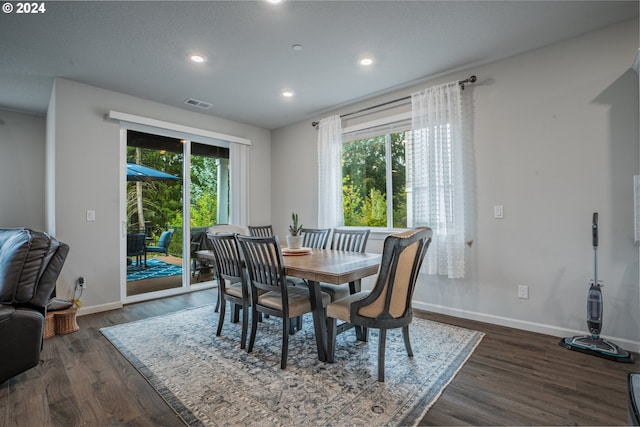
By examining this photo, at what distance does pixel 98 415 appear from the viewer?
1650 millimetres

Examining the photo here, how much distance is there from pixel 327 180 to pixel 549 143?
2492mm

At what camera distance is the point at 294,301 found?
7.36ft

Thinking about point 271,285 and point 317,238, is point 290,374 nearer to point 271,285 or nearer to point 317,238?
point 271,285

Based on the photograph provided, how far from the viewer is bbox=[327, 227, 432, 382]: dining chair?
1869 mm

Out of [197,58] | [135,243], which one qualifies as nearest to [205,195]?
[135,243]

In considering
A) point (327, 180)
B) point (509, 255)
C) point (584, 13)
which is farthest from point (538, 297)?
point (327, 180)

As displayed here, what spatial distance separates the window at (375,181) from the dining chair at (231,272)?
2.02 m

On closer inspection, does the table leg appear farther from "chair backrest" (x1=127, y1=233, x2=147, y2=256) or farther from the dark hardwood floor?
"chair backrest" (x1=127, y1=233, x2=147, y2=256)

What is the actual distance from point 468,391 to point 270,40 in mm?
2961

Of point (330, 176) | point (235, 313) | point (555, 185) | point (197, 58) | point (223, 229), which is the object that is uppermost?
point (197, 58)

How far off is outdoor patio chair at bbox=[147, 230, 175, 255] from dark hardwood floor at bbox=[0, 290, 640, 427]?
173 centimetres

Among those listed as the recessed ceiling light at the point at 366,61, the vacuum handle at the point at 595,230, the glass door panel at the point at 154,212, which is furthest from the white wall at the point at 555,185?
the glass door panel at the point at 154,212

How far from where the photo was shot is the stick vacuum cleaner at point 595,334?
2.24 metres

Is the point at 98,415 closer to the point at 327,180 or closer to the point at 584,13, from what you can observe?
the point at 327,180
